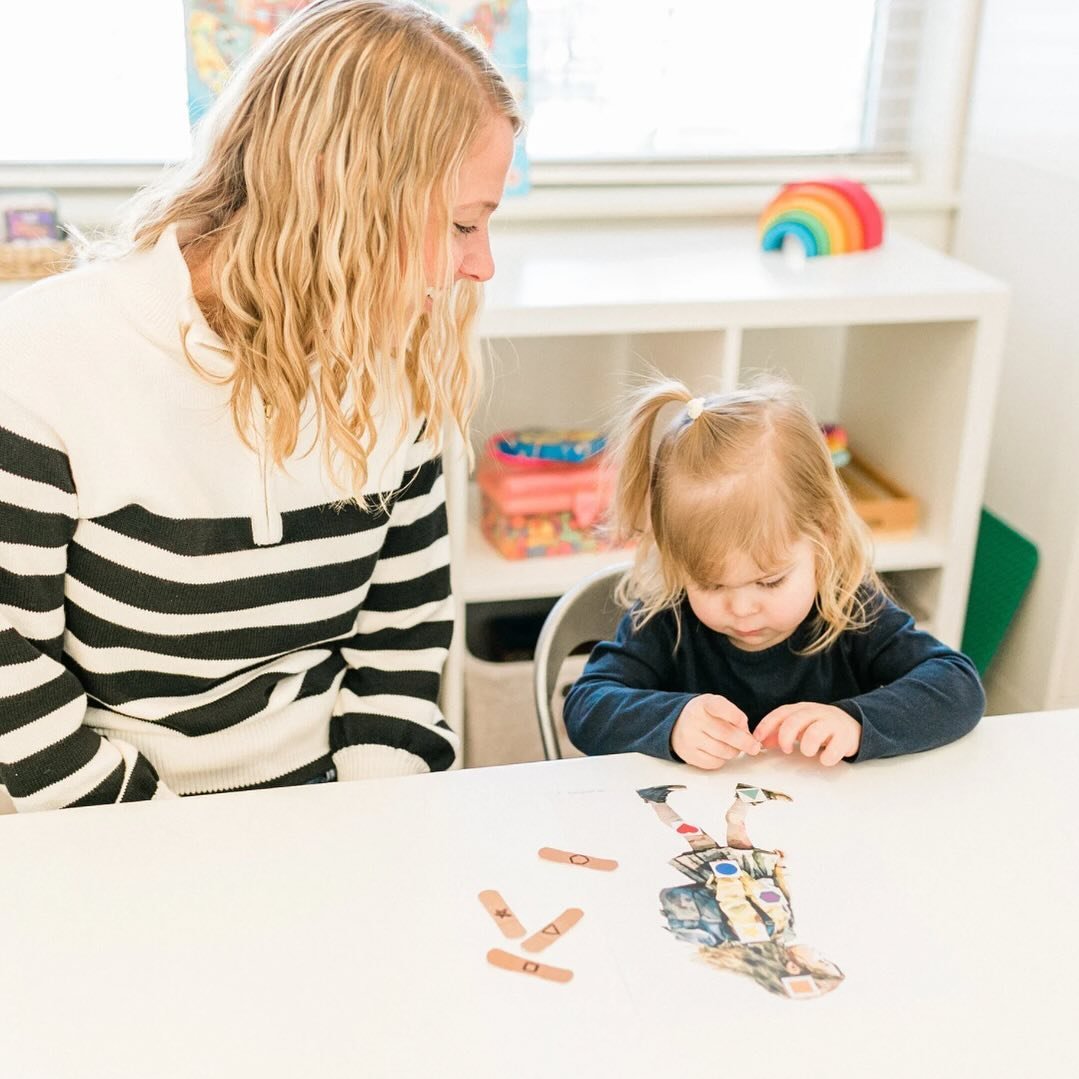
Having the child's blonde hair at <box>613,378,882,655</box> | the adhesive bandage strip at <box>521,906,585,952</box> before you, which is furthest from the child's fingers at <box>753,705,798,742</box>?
the adhesive bandage strip at <box>521,906,585,952</box>

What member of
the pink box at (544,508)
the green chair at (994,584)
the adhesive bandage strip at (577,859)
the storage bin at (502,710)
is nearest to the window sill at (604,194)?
the pink box at (544,508)

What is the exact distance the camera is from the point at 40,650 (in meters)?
1.08

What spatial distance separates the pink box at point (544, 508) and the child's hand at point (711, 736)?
2.36 ft

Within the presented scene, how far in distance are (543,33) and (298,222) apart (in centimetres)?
116

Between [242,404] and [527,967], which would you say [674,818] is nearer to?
[527,967]

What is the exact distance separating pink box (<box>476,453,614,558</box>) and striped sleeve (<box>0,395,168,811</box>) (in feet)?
2.48

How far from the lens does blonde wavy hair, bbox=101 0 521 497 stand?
37.8 inches

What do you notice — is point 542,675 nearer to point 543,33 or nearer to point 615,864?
point 615,864

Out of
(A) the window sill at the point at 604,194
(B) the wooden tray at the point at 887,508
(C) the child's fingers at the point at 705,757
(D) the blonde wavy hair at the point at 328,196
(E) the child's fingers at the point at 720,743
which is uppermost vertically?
(D) the blonde wavy hair at the point at 328,196

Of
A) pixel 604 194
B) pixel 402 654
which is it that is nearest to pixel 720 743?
pixel 402 654

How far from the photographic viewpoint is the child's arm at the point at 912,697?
1.04 m

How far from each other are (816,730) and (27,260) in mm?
1198

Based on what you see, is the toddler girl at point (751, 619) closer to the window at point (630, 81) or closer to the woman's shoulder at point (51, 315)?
the woman's shoulder at point (51, 315)

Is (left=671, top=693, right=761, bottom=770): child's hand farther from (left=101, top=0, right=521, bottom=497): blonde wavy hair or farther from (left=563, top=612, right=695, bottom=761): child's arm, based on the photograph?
(left=101, top=0, right=521, bottom=497): blonde wavy hair
